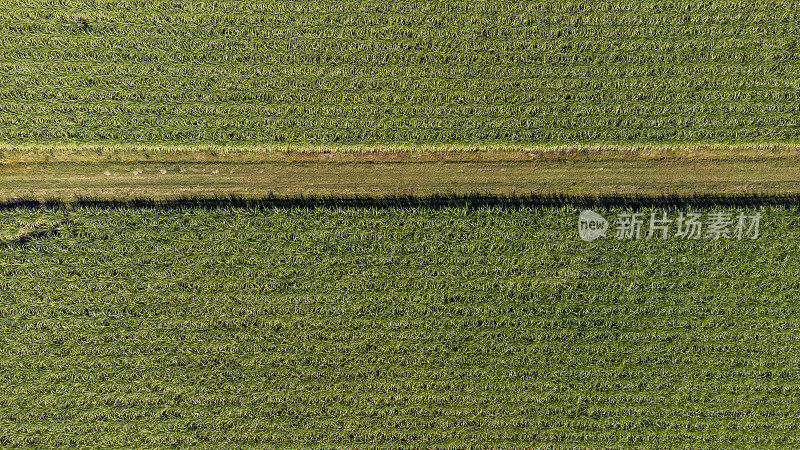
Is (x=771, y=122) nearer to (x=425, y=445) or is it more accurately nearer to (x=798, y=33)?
(x=798, y=33)

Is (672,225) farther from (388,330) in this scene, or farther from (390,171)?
(388,330)

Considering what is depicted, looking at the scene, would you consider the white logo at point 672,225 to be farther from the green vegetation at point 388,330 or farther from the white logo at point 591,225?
the green vegetation at point 388,330

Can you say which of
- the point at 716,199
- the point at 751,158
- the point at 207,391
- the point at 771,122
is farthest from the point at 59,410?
the point at 771,122

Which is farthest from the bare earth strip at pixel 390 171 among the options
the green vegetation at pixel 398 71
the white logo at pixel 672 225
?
the white logo at pixel 672 225

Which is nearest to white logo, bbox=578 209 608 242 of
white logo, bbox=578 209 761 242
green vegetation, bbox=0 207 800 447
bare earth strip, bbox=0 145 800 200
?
white logo, bbox=578 209 761 242

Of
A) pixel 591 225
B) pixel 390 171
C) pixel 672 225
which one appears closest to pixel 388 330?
pixel 390 171

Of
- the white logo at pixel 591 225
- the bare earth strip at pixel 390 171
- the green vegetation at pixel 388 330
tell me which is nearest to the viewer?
the green vegetation at pixel 388 330

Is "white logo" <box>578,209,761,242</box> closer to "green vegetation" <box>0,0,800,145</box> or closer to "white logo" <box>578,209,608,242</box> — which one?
"white logo" <box>578,209,608,242</box>

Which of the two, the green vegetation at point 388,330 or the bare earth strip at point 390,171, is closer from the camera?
the green vegetation at point 388,330
